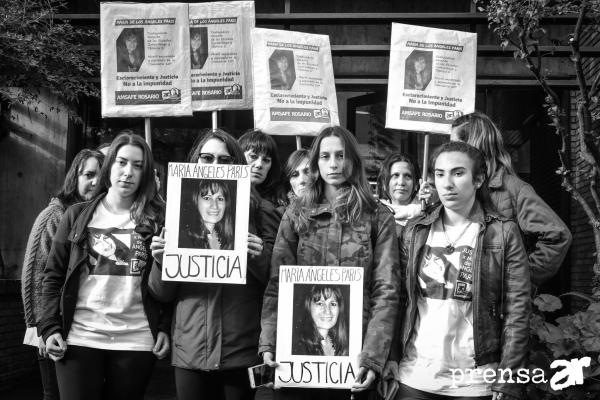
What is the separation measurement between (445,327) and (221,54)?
11.3 feet

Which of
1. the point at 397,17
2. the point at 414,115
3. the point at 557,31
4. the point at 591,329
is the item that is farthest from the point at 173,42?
the point at 557,31

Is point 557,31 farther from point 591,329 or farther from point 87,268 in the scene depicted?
point 87,268

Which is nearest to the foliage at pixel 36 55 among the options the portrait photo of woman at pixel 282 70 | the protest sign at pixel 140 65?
the protest sign at pixel 140 65

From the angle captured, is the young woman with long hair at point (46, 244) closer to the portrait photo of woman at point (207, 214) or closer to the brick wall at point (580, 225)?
the portrait photo of woman at point (207, 214)

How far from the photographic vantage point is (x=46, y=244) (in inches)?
161

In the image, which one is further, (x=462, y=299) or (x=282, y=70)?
(x=282, y=70)

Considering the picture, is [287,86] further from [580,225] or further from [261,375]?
[580,225]

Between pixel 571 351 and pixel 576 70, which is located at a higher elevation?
pixel 576 70

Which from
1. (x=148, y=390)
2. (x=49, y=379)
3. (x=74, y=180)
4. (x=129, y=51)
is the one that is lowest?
(x=148, y=390)

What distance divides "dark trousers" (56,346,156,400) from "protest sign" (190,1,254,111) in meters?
2.69

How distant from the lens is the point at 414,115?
5.13m

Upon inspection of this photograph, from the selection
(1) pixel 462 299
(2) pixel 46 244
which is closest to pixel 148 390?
(2) pixel 46 244

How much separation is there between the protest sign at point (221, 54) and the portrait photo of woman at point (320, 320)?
2864 mm

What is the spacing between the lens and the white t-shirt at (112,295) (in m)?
3.16
